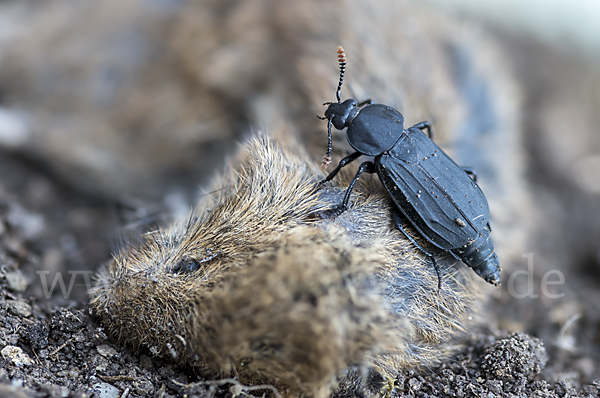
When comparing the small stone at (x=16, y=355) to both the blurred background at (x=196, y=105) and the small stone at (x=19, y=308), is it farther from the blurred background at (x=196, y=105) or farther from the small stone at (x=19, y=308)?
the blurred background at (x=196, y=105)

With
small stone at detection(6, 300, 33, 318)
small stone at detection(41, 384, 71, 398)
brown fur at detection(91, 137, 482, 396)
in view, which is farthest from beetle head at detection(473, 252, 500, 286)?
small stone at detection(6, 300, 33, 318)

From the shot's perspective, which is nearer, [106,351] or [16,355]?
[16,355]

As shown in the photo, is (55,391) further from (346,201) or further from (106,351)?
(346,201)

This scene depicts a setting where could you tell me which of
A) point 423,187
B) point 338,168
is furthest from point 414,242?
point 338,168

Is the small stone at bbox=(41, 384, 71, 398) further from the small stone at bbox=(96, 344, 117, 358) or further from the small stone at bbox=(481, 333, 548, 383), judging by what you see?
the small stone at bbox=(481, 333, 548, 383)

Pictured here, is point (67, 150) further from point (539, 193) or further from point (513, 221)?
point (539, 193)

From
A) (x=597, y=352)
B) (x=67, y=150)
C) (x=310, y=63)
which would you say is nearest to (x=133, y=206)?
(x=67, y=150)
